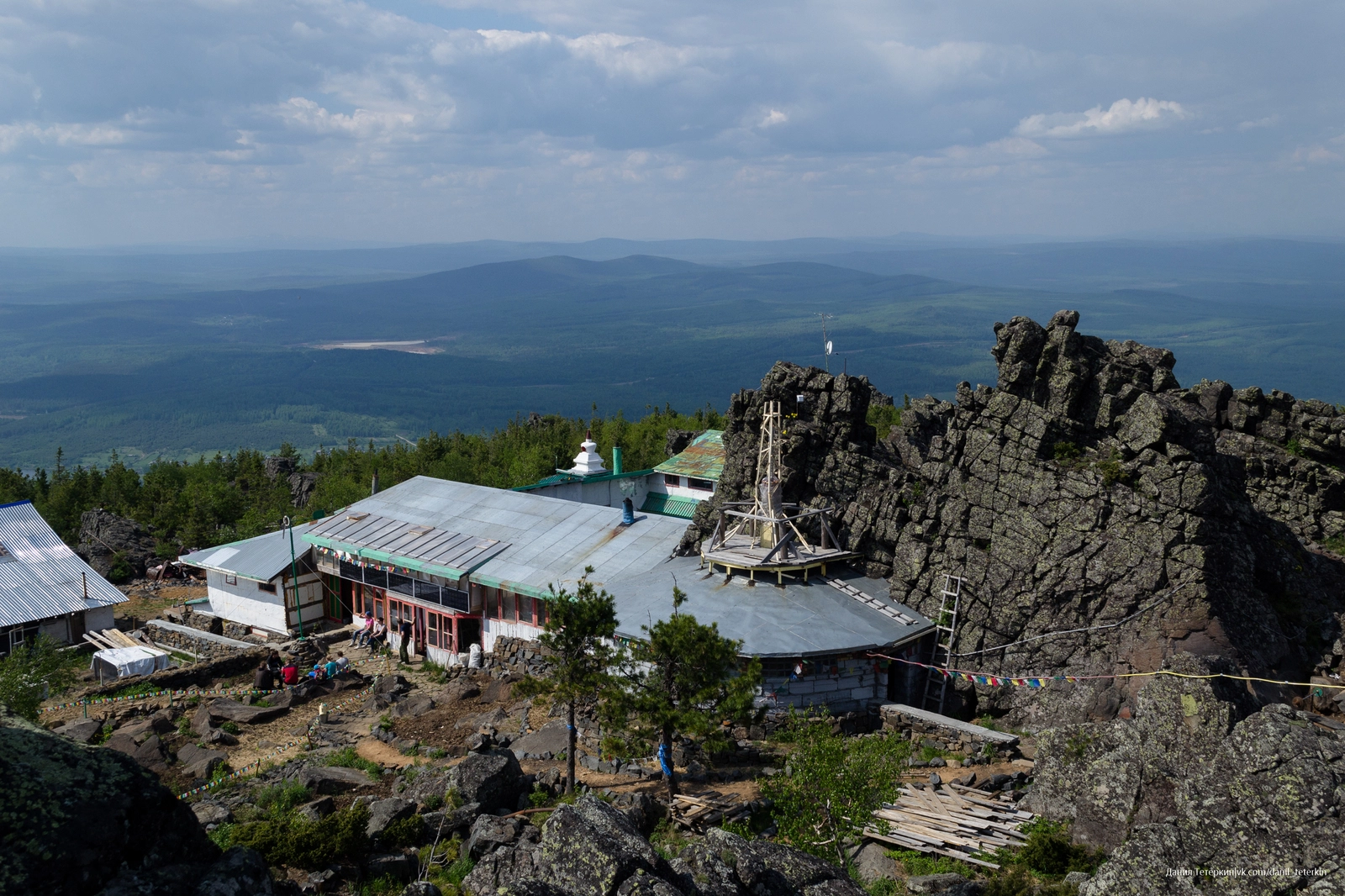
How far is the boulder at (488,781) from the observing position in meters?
21.1

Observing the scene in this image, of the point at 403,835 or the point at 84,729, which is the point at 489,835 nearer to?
the point at 403,835

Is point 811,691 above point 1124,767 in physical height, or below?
below

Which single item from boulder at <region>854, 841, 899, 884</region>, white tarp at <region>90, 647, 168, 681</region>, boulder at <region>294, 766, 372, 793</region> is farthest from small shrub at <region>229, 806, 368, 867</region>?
white tarp at <region>90, 647, 168, 681</region>

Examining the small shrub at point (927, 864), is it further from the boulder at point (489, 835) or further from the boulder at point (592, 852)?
the boulder at point (592, 852)

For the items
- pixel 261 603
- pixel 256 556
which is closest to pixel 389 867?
pixel 261 603

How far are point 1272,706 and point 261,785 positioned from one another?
21.0 m

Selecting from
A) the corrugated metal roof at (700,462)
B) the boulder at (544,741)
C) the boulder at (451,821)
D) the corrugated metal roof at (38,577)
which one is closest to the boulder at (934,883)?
the boulder at (451,821)

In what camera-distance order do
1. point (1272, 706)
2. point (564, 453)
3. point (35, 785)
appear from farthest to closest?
point (564, 453) < point (1272, 706) < point (35, 785)

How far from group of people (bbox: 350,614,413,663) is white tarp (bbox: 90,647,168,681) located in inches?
257

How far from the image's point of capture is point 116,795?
923 centimetres

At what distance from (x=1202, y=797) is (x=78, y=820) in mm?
14732

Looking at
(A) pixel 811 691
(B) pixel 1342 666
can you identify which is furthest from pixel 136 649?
(B) pixel 1342 666

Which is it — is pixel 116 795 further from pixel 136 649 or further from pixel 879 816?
pixel 136 649

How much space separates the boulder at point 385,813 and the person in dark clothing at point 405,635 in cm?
1634
